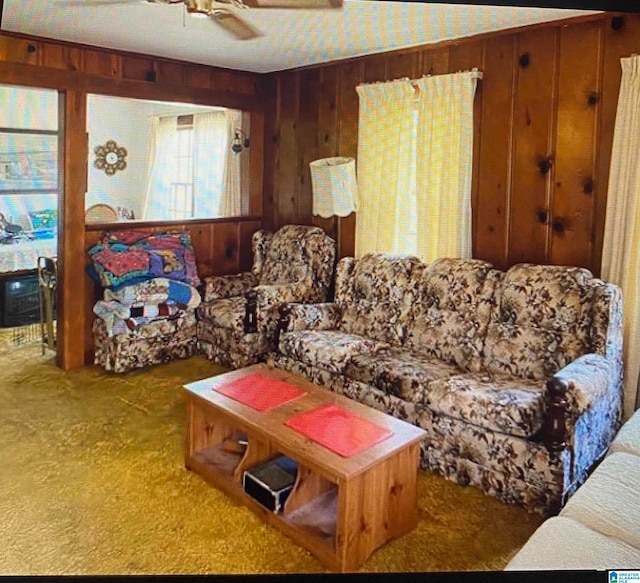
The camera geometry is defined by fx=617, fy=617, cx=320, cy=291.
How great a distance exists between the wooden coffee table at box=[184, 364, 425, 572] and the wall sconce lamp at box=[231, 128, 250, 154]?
2.88m

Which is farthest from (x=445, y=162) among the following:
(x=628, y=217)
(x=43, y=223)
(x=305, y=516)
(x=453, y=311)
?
(x=43, y=223)

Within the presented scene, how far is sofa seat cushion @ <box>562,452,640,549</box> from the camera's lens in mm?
1699

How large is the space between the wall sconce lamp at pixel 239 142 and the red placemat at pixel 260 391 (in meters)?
2.81

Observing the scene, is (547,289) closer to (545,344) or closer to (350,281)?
(545,344)

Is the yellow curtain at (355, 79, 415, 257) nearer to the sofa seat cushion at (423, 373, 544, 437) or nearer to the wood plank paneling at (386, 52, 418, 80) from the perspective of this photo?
the wood plank paneling at (386, 52, 418, 80)

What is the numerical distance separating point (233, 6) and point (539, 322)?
2.07 m

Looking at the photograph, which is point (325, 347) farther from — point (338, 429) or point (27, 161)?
point (27, 161)

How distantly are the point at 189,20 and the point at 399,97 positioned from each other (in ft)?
4.57

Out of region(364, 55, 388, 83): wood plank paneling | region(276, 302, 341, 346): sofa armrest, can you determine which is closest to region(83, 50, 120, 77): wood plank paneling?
region(364, 55, 388, 83): wood plank paneling

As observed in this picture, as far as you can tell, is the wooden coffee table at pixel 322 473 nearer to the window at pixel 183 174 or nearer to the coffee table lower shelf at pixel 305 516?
the coffee table lower shelf at pixel 305 516

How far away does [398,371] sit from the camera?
302cm

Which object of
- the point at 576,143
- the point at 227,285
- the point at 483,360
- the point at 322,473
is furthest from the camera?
the point at 227,285

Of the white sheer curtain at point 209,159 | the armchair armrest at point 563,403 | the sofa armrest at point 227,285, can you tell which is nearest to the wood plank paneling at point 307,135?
the sofa armrest at point 227,285

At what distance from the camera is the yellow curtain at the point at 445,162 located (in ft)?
12.1
